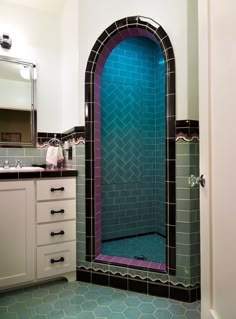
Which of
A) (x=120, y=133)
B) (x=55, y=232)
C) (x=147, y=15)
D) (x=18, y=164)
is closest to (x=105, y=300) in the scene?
(x=55, y=232)

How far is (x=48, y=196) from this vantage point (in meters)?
1.89

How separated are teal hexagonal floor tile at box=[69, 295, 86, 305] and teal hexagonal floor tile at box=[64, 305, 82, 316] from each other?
1.8 inches

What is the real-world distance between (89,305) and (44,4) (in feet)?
8.45

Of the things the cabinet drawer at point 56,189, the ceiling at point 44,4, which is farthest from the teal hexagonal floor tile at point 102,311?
the ceiling at point 44,4

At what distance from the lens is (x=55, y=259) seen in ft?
6.28

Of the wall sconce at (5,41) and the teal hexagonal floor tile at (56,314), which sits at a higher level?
the wall sconce at (5,41)

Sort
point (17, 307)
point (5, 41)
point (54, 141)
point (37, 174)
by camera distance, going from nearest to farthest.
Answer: point (17, 307)
point (37, 174)
point (5, 41)
point (54, 141)

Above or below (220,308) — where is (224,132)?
above

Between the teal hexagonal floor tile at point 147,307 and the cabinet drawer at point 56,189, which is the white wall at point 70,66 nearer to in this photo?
the cabinet drawer at point 56,189

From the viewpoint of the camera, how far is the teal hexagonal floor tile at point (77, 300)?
1.69m

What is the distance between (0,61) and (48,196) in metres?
1.35

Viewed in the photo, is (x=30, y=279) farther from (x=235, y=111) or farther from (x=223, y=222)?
(x=235, y=111)

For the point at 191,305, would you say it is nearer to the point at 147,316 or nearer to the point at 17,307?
the point at 147,316

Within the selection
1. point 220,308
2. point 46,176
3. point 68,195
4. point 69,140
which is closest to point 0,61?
point 69,140
